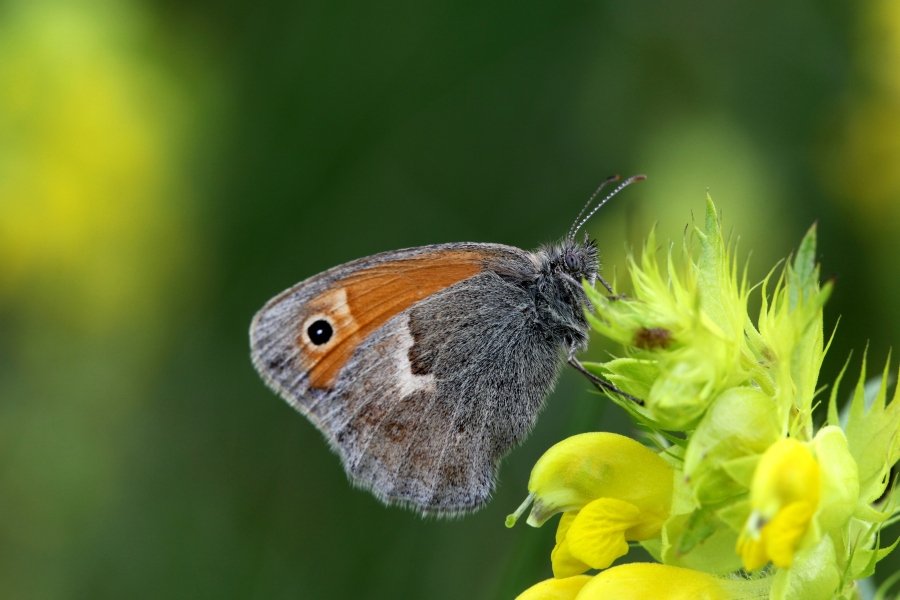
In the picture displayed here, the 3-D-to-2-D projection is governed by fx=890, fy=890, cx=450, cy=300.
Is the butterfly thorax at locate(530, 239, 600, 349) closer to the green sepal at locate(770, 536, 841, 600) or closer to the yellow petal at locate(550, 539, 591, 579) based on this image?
the yellow petal at locate(550, 539, 591, 579)

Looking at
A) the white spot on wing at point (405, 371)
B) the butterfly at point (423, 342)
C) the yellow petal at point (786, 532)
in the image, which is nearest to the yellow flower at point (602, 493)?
the yellow petal at point (786, 532)

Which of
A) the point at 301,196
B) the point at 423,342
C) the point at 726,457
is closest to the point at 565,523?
the point at 726,457

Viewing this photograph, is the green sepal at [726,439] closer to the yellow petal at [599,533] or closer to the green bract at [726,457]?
the green bract at [726,457]

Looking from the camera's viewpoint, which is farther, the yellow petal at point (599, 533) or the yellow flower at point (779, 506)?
the yellow petal at point (599, 533)

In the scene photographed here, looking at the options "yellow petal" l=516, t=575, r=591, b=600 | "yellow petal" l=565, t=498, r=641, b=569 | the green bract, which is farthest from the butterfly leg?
"yellow petal" l=516, t=575, r=591, b=600

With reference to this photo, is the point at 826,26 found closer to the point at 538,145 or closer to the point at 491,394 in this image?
the point at 538,145

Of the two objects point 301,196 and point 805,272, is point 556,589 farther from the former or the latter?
point 301,196
